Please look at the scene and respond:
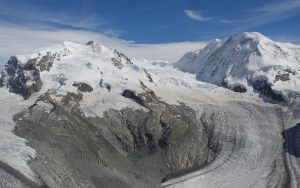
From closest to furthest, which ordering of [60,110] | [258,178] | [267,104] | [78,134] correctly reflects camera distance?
1. [258,178]
2. [78,134]
3. [60,110]
4. [267,104]

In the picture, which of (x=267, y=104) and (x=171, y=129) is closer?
(x=171, y=129)

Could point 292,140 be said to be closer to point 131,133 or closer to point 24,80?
point 131,133

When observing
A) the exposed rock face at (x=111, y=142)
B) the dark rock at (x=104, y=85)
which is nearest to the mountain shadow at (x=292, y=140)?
the exposed rock face at (x=111, y=142)

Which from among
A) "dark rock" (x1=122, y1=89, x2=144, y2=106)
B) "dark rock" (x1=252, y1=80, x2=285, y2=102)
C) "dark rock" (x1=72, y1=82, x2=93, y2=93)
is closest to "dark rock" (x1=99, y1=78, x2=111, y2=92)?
"dark rock" (x1=72, y1=82, x2=93, y2=93)

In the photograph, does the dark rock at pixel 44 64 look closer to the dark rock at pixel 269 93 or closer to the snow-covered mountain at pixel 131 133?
the snow-covered mountain at pixel 131 133

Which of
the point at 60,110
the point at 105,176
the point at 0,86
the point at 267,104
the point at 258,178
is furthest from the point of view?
the point at 0,86

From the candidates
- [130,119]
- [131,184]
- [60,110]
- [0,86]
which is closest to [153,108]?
[130,119]

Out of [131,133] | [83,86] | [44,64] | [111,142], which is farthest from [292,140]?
[44,64]

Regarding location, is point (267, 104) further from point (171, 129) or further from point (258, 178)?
point (258, 178)
